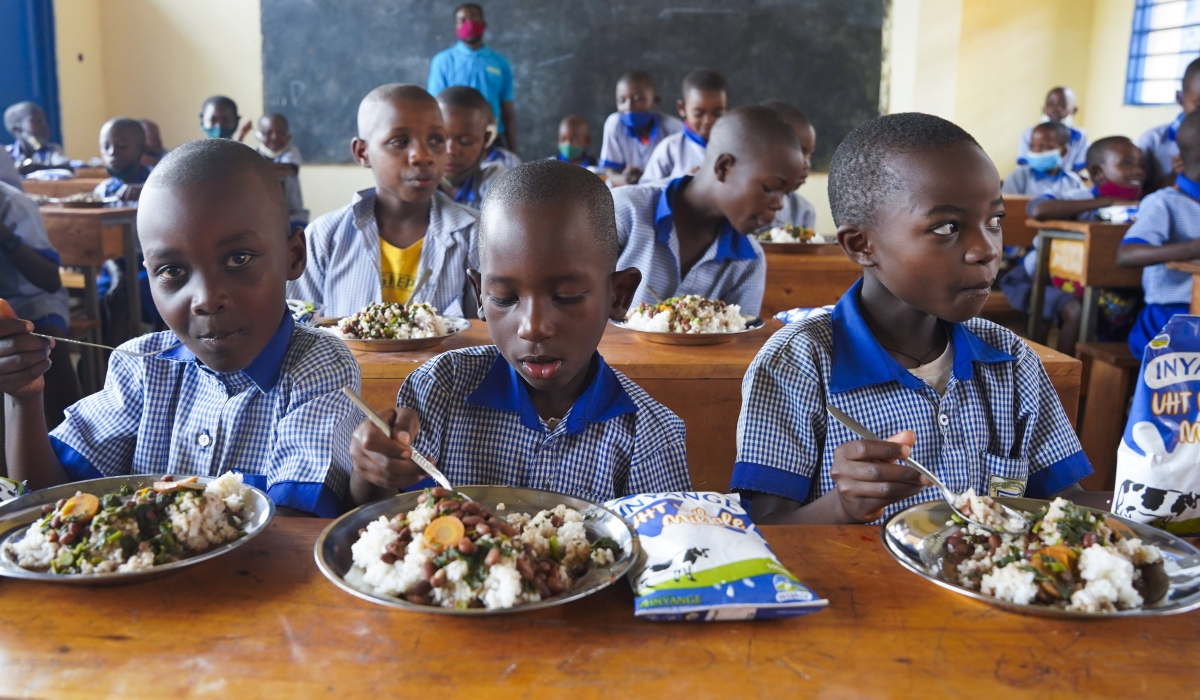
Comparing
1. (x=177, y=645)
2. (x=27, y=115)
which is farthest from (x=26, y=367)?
(x=27, y=115)

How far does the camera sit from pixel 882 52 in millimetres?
8367

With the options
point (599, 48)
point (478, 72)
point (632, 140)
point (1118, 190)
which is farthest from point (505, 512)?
point (599, 48)

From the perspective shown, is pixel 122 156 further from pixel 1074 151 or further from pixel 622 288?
pixel 1074 151

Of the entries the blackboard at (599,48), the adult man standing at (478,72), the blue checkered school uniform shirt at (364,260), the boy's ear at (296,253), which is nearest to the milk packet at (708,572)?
the boy's ear at (296,253)

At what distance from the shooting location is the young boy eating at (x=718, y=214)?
2.85 metres

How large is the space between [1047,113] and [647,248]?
275 inches

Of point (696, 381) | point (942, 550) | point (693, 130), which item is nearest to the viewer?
point (942, 550)

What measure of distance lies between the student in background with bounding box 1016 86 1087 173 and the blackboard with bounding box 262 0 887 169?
135 centimetres

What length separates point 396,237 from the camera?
9.87ft

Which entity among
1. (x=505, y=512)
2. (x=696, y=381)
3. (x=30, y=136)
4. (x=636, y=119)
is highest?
(x=636, y=119)

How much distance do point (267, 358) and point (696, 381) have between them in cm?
102

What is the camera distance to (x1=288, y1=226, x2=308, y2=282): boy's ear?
1449mm

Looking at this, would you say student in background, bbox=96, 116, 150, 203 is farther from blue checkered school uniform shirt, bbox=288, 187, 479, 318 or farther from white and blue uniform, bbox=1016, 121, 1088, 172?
white and blue uniform, bbox=1016, 121, 1088, 172

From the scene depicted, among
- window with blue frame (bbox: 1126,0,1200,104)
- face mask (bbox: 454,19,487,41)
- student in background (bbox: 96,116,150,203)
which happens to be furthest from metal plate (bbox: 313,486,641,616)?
window with blue frame (bbox: 1126,0,1200,104)
